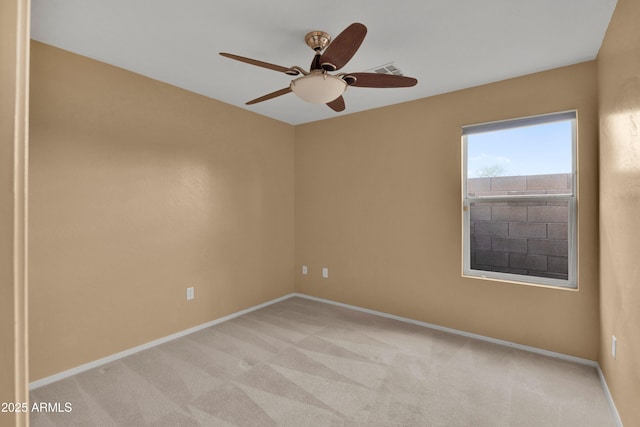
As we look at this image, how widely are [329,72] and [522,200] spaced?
224 cm

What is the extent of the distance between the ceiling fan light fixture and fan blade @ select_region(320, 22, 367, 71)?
0.07m

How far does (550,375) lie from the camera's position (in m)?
2.32

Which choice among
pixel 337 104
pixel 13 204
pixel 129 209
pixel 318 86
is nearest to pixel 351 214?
pixel 337 104

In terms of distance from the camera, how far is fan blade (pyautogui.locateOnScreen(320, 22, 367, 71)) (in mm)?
1506

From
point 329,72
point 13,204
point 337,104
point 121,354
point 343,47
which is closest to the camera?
point 13,204

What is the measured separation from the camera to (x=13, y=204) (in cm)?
41

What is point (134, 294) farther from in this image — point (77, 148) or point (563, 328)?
point (563, 328)

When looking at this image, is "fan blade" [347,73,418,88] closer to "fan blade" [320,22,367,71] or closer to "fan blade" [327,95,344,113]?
"fan blade" [320,22,367,71]

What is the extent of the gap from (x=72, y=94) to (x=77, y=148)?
42cm

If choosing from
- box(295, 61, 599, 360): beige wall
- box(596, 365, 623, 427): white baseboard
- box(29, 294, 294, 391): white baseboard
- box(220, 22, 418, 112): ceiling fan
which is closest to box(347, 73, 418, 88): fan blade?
box(220, 22, 418, 112): ceiling fan

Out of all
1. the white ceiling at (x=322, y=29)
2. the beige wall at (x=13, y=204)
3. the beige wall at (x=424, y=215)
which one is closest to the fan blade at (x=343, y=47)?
the white ceiling at (x=322, y=29)

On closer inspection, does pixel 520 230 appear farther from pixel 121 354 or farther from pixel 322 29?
pixel 121 354

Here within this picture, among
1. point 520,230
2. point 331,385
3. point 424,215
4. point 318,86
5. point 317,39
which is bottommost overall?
point 331,385

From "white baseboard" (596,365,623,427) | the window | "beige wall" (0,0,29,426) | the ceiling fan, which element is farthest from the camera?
the window
